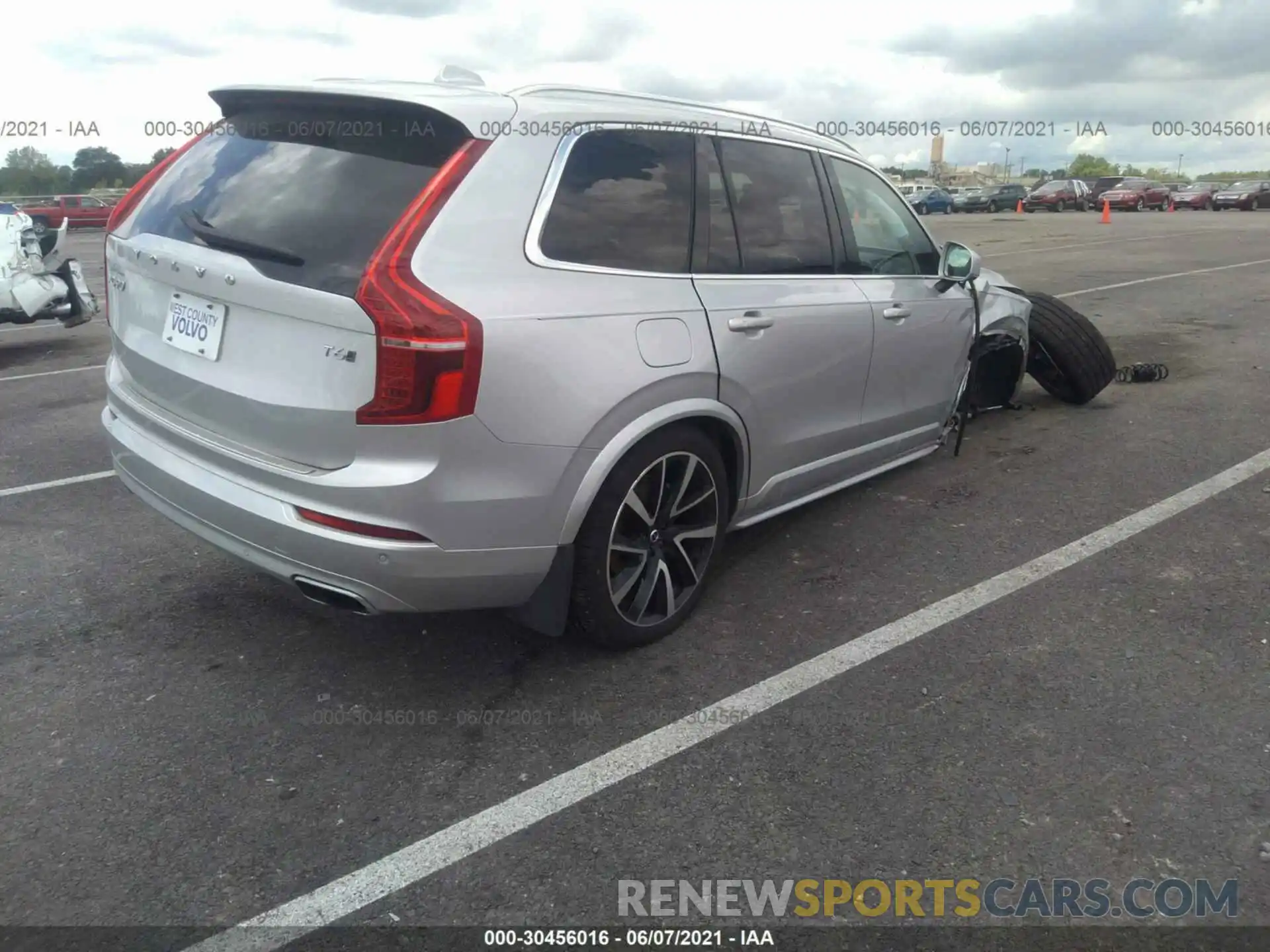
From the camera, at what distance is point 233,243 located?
3.14 metres

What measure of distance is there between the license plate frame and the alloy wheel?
136cm

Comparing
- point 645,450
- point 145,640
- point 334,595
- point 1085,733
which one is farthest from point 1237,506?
point 145,640

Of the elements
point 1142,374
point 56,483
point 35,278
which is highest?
point 35,278

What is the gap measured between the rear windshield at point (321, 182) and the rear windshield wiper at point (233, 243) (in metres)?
0.01

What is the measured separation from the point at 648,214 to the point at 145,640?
2.35 m

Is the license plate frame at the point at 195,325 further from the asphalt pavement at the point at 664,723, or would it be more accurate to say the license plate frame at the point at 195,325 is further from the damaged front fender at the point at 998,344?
the damaged front fender at the point at 998,344

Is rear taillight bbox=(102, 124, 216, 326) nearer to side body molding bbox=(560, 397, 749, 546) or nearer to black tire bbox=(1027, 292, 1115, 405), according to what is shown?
side body molding bbox=(560, 397, 749, 546)

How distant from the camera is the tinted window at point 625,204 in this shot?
319 cm

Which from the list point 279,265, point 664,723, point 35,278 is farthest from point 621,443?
point 35,278

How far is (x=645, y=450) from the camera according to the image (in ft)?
11.1

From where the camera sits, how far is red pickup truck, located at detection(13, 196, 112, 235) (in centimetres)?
2928

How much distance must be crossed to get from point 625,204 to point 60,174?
3108 centimetres

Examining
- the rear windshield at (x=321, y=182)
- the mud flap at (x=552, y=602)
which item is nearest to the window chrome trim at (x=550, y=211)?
the rear windshield at (x=321, y=182)

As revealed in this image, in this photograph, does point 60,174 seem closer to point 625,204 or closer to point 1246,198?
point 625,204
